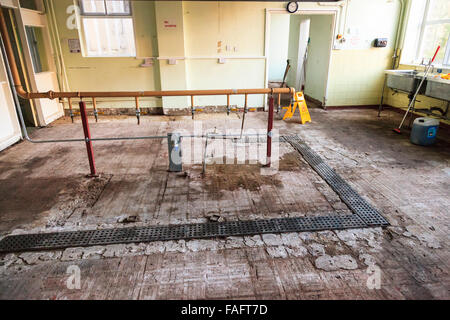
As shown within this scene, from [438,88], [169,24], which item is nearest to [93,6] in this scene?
[169,24]

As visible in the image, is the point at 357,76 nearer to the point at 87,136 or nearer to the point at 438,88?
the point at 438,88

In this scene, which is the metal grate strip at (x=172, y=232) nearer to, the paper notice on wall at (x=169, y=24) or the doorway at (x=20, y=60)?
the doorway at (x=20, y=60)

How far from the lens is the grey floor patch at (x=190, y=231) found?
2.66 meters

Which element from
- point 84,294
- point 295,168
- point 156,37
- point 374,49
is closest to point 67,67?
point 156,37

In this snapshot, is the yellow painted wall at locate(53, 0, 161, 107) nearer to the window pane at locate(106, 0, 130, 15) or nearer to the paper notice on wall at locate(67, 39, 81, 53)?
the paper notice on wall at locate(67, 39, 81, 53)

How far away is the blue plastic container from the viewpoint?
486 cm

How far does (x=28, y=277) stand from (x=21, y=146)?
3.61 m

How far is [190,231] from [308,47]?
7372 mm

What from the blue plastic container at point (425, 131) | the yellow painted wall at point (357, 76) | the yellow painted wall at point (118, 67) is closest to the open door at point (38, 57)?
the yellow painted wall at point (118, 67)

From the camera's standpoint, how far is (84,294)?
2.11 m

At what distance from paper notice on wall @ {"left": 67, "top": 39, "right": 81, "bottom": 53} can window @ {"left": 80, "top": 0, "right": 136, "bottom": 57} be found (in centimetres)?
17

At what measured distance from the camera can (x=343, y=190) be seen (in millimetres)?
3568
